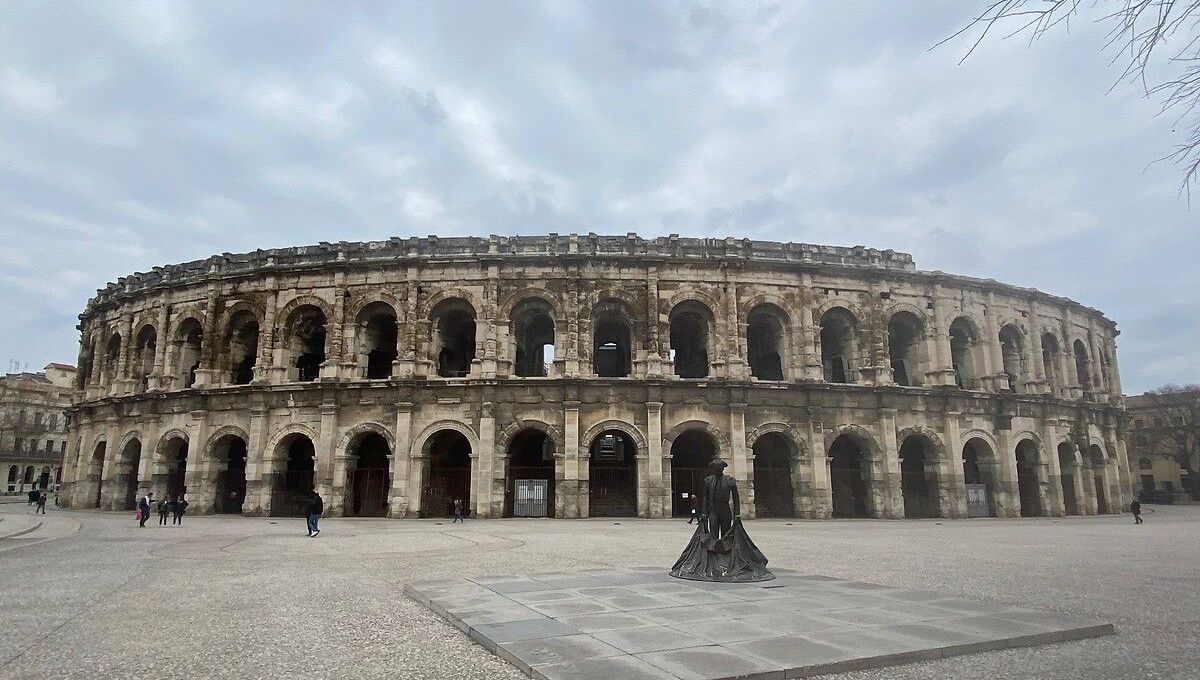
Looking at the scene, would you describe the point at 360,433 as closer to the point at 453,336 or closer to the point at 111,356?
the point at 453,336

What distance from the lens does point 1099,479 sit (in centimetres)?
3198

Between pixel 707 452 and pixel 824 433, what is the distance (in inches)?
182

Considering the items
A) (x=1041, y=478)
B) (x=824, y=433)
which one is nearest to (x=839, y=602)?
(x=824, y=433)

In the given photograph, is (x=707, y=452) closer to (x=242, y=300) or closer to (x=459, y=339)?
(x=459, y=339)

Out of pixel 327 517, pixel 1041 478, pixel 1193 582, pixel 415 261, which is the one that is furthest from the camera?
pixel 1041 478

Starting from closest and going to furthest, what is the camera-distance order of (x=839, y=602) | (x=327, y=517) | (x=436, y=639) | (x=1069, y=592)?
1. (x=436, y=639)
2. (x=839, y=602)
3. (x=1069, y=592)
4. (x=327, y=517)

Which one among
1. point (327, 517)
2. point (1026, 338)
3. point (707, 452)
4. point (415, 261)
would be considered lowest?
point (327, 517)

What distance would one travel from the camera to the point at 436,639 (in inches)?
237

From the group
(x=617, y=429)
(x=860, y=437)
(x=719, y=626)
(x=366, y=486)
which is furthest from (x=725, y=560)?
(x=366, y=486)

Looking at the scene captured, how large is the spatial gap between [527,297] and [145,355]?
65.3 ft

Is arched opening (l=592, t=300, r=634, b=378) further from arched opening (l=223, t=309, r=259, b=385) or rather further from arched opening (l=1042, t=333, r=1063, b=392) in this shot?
arched opening (l=1042, t=333, r=1063, b=392)

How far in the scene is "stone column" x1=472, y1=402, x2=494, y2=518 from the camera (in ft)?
78.7

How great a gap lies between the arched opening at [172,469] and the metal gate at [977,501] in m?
32.5

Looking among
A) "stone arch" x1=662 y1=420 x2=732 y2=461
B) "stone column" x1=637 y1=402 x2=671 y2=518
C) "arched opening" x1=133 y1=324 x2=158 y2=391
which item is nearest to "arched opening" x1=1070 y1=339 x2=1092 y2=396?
"stone arch" x1=662 y1=420 x2=732 y2=461
